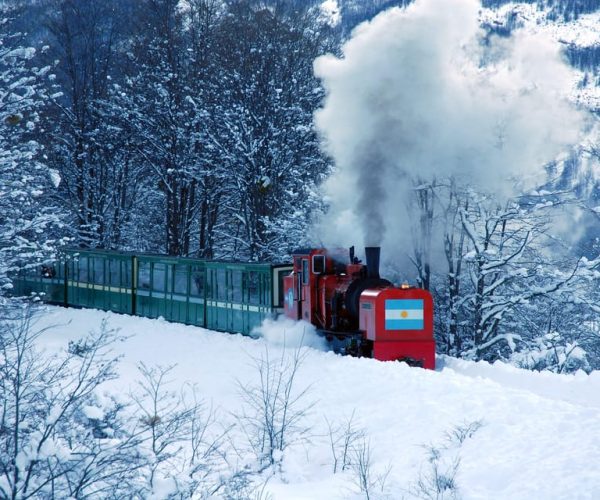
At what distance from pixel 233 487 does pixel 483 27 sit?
16.7 m

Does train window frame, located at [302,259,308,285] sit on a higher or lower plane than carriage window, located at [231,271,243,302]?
higher

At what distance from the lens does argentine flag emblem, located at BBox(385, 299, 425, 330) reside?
14.5 m

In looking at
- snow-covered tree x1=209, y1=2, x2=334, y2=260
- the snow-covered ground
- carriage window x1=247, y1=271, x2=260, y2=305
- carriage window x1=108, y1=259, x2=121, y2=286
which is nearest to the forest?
snow-covered tree x1=209, y1=2, x2=334, y2=260

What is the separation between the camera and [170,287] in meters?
23.8

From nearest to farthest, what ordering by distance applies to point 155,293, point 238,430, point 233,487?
point 233,487 < point 238,430 < point 155,293

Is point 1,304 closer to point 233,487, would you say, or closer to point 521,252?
point 233,487

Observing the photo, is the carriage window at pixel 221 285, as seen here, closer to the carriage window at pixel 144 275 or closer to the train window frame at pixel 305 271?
the carriage window at pixel 144 275

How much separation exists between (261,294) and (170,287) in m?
5.07

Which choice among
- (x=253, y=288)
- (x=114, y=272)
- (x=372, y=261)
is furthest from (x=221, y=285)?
(x=372, y=261)

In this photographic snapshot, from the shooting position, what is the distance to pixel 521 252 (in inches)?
878

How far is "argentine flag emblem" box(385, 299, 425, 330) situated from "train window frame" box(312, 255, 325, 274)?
2.54m

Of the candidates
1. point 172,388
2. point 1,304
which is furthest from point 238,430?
point 1,304

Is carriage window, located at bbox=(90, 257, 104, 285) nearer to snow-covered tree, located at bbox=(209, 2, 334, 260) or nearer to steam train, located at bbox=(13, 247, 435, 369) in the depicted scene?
steam train, located at bbox=(13, 247, 435, 369)

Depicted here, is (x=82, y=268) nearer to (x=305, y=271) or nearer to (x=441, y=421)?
(x=305, y=271)
